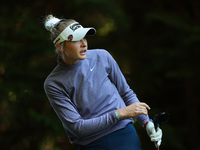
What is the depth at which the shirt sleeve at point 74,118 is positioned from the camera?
5.83 feet

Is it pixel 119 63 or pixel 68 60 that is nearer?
pixel 68 60

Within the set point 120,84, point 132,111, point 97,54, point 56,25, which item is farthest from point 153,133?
point 56,25

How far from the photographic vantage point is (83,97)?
73.1 inches

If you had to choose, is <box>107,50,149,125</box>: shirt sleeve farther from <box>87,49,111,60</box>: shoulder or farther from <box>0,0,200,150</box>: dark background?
<box>0,0,200,150</box>: dark background

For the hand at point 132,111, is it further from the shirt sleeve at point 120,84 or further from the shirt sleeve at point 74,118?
the shirt sleeve at point 120,84

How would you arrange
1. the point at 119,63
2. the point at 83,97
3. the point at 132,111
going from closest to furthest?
the point at 132,111, the point at 83,97, the point at 119,63

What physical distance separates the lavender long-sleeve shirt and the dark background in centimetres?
195

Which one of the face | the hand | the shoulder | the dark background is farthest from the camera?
the dark background

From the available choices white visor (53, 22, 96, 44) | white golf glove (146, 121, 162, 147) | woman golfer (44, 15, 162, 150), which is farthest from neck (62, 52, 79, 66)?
white golf glove (146, 121, 162, 147)

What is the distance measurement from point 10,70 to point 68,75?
7.81 feet

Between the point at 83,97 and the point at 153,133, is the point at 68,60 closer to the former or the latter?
the point at 83,97

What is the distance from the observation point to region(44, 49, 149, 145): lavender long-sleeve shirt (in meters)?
1.83

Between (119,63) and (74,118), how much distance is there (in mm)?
2861

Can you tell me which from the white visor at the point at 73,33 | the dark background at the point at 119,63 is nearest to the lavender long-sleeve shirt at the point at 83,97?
the white visor at the point at 73,33
